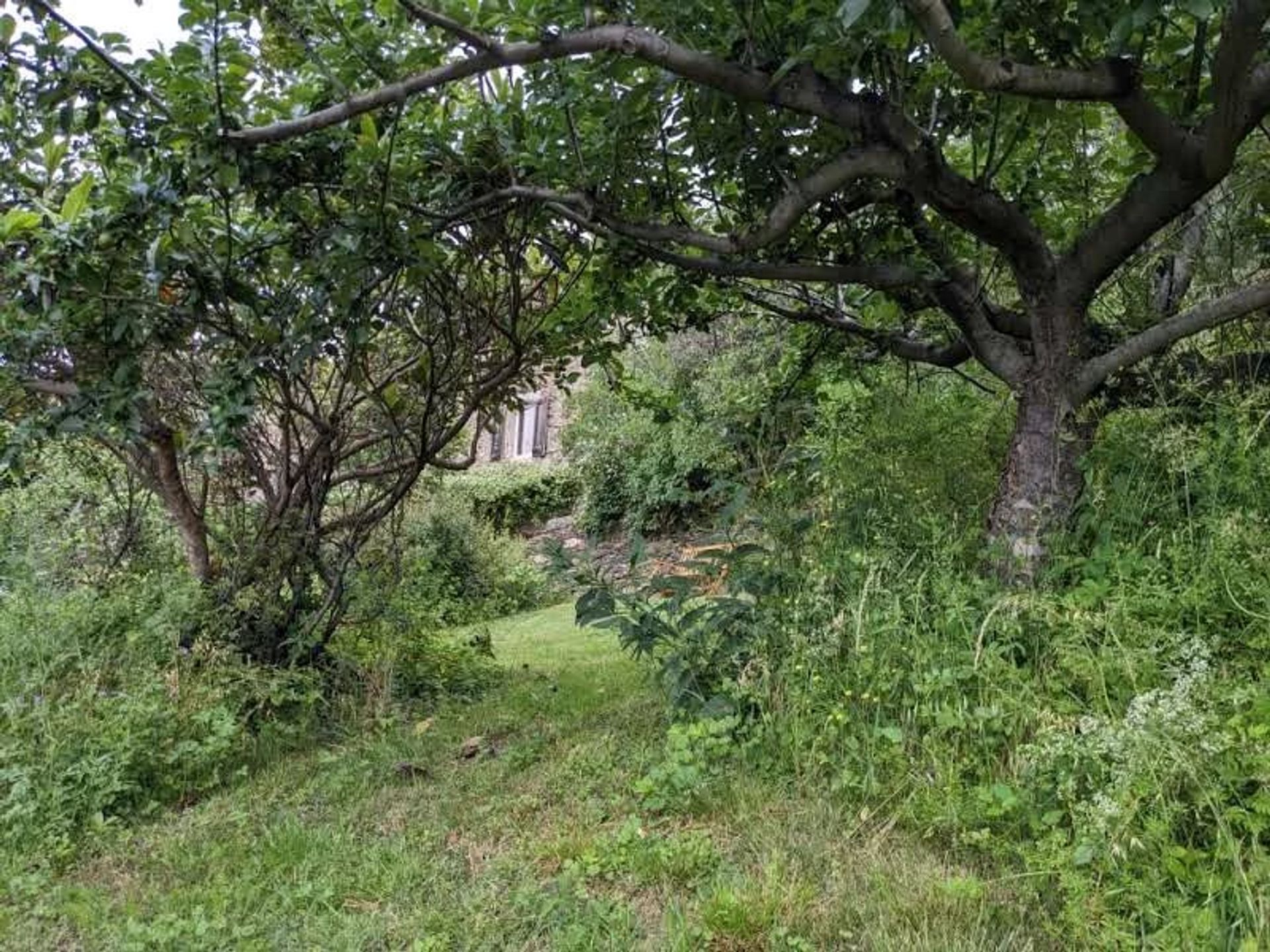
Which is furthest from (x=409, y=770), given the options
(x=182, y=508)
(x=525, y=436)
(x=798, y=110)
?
(x=525, y=436)

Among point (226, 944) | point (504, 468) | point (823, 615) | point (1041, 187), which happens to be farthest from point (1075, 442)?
point (504, 468)

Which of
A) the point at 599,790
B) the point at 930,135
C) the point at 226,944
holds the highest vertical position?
the point at 930,135

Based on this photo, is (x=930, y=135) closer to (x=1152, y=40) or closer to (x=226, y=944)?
(x=1152, y=40)

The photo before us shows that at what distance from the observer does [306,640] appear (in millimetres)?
3908

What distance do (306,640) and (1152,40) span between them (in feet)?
14.5

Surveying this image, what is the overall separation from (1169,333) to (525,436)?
14293mm

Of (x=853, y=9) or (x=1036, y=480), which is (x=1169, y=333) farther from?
(x=853, y=9)

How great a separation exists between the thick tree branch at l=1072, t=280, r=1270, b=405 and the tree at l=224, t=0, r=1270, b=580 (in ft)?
0.03

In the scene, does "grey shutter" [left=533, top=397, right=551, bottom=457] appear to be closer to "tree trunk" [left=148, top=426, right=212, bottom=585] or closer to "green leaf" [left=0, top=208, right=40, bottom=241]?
"tree trunk" [left=148, top=426, right=212, bottom=585]

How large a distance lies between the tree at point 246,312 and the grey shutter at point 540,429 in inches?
419

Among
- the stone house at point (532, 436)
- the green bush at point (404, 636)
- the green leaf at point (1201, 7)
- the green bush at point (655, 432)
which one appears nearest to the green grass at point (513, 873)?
the green bush at point (404, 636)

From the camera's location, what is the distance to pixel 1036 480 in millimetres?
2877

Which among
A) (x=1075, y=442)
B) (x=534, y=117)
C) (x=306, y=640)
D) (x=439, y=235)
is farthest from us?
(x=306, y=640)

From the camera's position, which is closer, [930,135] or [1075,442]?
[930,135]
